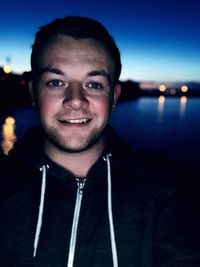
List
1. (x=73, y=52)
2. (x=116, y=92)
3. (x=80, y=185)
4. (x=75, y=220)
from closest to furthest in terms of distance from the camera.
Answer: (x=75, y=220)
(x=80, y=185)
(x=73, y=52)
(x=116, y=92)

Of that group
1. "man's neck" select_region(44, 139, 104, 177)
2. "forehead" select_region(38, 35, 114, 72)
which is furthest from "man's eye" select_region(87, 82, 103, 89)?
"man's neck" select_region(44, 139, 104, 177)

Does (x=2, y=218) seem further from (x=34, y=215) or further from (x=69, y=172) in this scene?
(x=69, y=172)

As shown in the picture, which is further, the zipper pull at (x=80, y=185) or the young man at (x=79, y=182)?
the zipper pull at (x=80, y=185)

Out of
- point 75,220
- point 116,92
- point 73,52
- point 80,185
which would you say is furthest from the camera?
point 116,92

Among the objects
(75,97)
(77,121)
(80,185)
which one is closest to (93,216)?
(80,185)

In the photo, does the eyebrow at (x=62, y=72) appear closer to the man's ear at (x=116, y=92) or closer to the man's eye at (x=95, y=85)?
the man's eye at (x=95, y=85)

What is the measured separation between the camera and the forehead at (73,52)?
2166 mm

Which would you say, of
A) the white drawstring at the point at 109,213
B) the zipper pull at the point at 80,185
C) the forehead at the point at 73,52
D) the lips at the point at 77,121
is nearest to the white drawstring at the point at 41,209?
the white drawstring at the point at 109,213

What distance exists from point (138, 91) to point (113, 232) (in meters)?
156

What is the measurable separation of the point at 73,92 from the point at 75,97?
0.05 m

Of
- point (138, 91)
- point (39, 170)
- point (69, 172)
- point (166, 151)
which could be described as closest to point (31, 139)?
point (39, 170)

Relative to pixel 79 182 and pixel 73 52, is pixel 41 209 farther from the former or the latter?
pixel 73 52

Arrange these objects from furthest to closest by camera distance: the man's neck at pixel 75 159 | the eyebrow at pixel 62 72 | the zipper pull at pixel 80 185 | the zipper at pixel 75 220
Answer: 1. the man's neck at pixel 75 159
2. the eyebrow at pixel 62 72
3. the zipper pull at pixel 80 185
4. the zipper at pixel 75 220

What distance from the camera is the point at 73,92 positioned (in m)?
2.12
